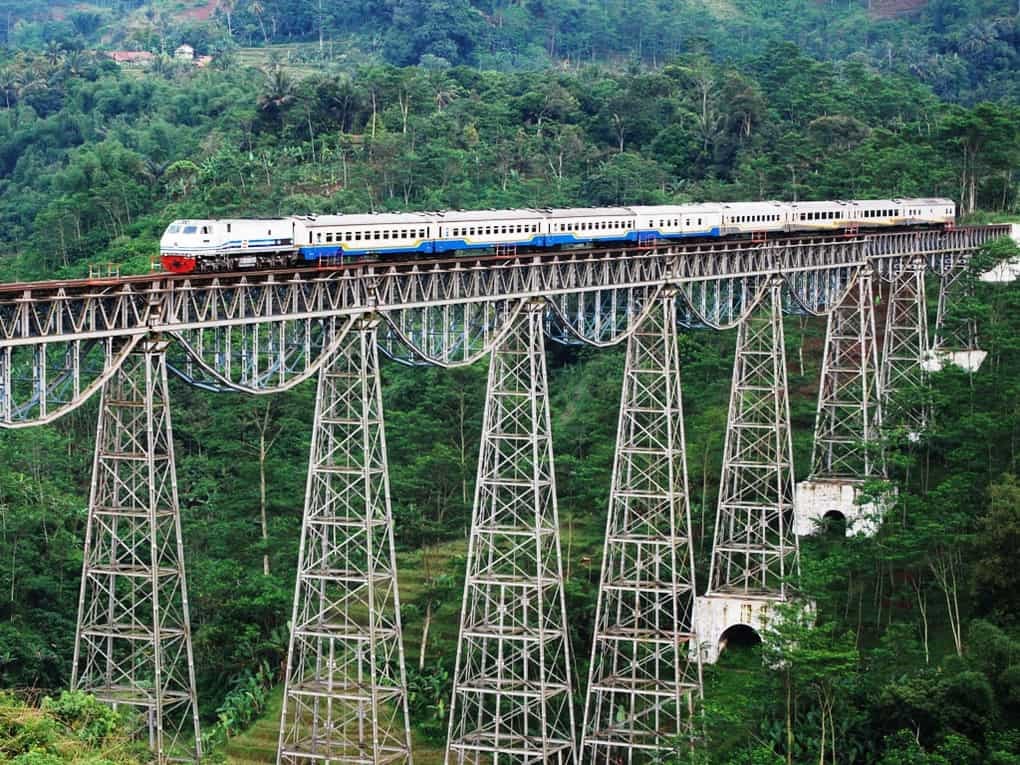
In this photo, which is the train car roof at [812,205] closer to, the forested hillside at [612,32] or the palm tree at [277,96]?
the palm tree at [277,96]

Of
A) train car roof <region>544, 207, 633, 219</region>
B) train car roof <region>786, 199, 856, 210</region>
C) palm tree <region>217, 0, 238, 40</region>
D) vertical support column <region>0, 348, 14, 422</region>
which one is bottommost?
palm tree <region>217, 0, 238, 40</region>

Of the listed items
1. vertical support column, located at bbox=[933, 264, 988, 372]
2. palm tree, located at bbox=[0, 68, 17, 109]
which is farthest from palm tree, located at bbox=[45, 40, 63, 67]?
vertical support column, located at bbox=[933, 264, 988, 372]

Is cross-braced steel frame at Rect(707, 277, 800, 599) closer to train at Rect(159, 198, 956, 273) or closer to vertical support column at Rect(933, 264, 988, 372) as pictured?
train at Rect(159, 198, 956, 273)

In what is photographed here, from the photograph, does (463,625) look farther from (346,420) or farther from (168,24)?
(168,24)

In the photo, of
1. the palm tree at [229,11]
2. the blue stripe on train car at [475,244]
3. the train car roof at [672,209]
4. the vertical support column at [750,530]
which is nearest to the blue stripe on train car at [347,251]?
the blue stripe on train car at [475,244]

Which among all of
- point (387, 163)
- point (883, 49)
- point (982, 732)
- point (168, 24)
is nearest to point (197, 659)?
point (982, 732)

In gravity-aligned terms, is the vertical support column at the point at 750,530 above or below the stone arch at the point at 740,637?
above

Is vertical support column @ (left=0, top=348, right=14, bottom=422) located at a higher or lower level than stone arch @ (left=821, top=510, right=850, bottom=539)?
higher
